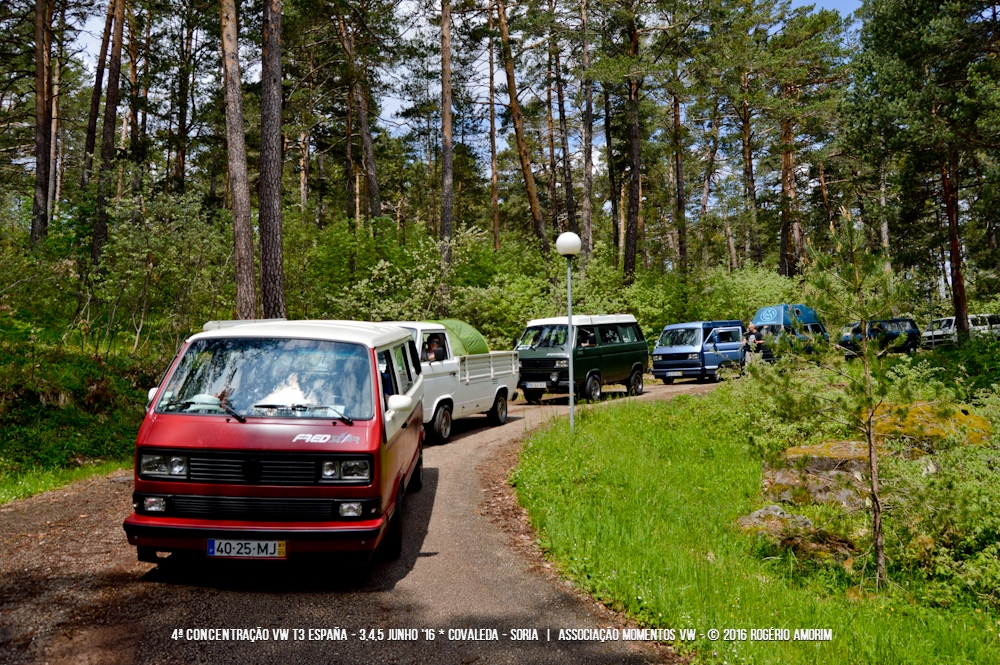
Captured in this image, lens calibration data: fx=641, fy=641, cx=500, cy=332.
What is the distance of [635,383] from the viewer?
752 inches

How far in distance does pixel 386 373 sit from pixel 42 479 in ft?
19.3

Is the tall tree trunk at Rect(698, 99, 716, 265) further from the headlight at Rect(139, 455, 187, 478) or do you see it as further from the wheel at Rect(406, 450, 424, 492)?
the headlight at Rect(139, 455, 187, 478)

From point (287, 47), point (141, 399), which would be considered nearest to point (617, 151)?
point (287, 47)

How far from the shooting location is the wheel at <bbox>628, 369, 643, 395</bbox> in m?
18.9

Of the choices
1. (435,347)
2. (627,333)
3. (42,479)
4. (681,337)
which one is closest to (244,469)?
(42,479)

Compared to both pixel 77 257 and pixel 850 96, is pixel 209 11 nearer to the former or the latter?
pixel 77 257

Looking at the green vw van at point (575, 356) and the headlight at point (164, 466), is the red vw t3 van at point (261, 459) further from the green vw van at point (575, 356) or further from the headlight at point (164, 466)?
the green vw van at point (575, 356)

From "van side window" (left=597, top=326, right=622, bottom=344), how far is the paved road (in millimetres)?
11266

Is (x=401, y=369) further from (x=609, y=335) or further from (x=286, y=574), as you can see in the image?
(x=609, y=335)

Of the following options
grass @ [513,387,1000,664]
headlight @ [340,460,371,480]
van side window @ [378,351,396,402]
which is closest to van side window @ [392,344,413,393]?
van side window @ [378,351,396,402]

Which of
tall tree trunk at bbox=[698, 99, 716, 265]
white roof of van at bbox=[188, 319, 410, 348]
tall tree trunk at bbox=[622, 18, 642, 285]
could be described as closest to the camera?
white roof of van at bbox=[188, 319, 410, 348]

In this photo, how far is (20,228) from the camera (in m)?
16.7

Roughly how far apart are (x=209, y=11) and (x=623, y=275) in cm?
1852

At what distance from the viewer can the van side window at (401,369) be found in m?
6.71
